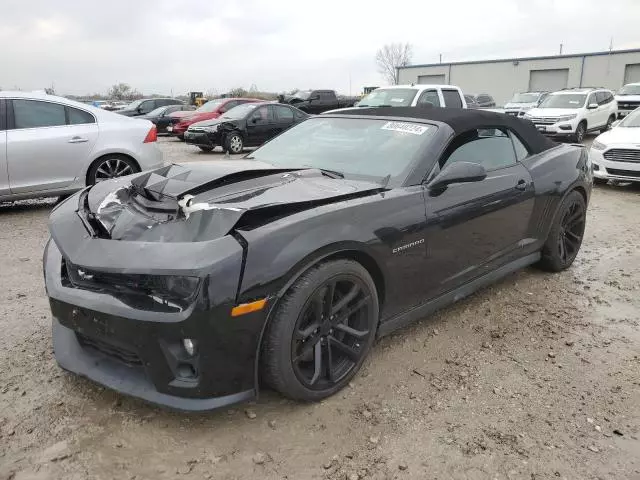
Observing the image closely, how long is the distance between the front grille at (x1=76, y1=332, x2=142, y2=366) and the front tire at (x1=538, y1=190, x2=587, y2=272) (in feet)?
11.0

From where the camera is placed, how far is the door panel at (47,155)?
6.22 m

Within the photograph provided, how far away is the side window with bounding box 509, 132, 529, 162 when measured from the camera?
408 centimetres

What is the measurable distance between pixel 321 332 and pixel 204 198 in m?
0.92

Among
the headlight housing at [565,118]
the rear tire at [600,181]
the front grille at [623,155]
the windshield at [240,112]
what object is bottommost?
the rear tire at [600,181]

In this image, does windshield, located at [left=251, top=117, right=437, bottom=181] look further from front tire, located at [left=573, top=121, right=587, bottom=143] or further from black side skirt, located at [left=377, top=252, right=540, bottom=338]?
front tire, located at [left=573, top=121, right=587, bottom=143]

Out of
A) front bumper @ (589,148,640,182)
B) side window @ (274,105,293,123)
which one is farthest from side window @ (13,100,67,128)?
side window @ (274,105,293,123)

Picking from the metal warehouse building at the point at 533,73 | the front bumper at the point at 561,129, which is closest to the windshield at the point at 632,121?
the front bumper at the point at 561,129

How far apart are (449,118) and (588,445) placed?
2162 millimetres

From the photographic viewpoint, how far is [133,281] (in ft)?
7.51

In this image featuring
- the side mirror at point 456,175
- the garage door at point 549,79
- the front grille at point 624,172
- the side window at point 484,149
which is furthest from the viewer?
the garage door at point 549,79

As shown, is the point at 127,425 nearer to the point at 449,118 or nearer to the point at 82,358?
the point at 82,358

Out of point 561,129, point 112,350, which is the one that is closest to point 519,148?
point 112,350

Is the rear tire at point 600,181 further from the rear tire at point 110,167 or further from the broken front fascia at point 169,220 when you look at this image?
the broken front fascia at point 169,220

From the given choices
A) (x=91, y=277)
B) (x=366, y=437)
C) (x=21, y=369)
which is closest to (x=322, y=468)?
(x=366, y=437)
